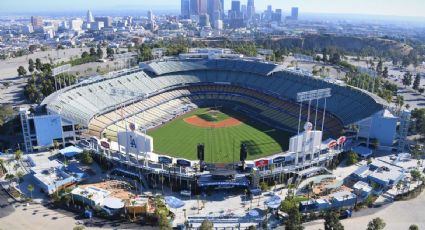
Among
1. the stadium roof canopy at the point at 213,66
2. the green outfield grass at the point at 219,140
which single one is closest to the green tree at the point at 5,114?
the green outfield grass at the point at 219,140

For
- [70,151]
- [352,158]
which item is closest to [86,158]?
[70,151]

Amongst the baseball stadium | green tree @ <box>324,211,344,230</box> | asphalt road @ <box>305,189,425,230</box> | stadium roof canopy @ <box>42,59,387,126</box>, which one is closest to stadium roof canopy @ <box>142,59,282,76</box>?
stadium roof canopy @ <box>42,59,387,126</box>

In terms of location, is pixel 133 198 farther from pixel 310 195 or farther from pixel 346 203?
pixel 346 203

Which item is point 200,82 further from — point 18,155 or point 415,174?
point 415,174

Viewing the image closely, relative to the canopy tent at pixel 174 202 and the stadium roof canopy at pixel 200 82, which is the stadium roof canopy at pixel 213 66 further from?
the canopy tent at pixel 174 202

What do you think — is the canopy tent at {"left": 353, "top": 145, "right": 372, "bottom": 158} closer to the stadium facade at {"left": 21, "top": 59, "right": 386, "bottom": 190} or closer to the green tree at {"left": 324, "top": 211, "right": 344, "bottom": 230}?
the stadium facade at {"left": 21, "top": 59, "right": 386, "bottom": 190}

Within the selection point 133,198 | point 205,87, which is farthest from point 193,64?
point 133,198

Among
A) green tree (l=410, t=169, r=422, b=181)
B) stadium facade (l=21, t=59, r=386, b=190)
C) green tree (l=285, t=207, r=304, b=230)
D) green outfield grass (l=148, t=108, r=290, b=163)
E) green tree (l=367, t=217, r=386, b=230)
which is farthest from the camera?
green outfield grass (l=148, t=108, r=290, b=163)
